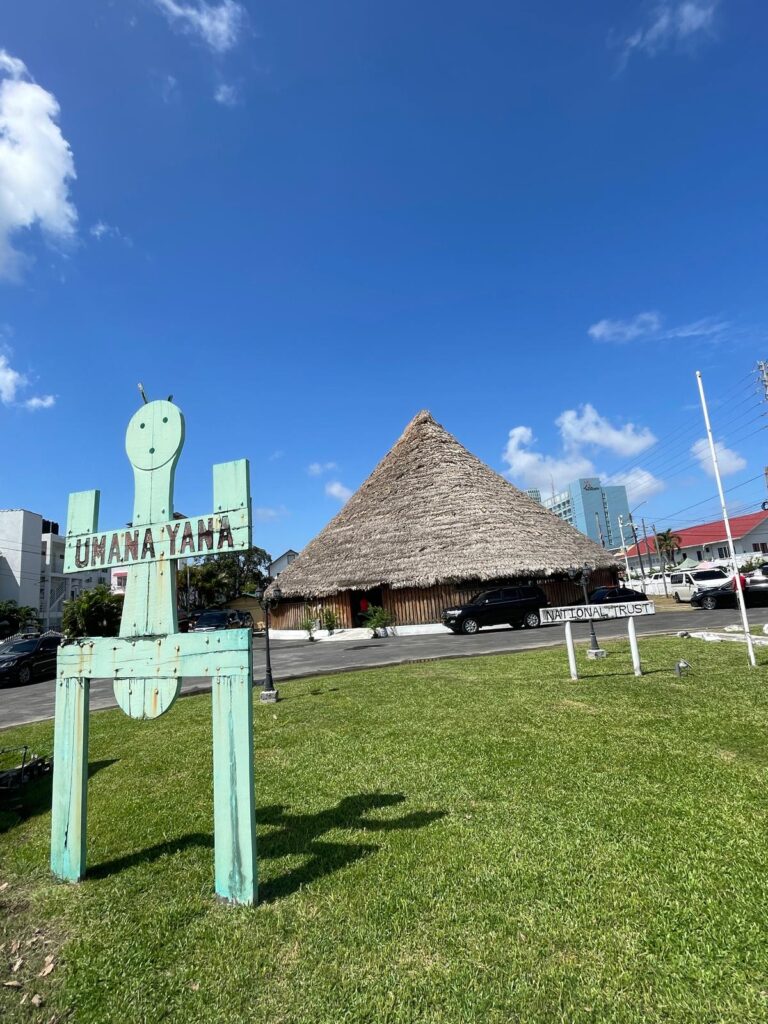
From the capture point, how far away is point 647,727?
564 centimetres

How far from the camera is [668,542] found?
7469cm

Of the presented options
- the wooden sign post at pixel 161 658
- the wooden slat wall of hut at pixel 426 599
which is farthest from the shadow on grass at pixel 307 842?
the wooden slat wall of hut at pixel 426 599

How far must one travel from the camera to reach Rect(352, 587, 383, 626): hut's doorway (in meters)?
29.4

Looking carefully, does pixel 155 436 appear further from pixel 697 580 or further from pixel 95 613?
pixel 697 580

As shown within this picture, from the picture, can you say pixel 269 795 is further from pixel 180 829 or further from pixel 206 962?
pixel 206 962

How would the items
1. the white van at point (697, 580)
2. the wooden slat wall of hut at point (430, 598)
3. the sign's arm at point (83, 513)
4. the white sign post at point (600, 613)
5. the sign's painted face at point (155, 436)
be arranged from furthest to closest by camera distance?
the white van at point (697, 580), the wooden slat wall of hut at point (430, 598), the white sign post at point (600, 613), the sign's arm at point (83, 513), the sign's painted face at point (155, 436)

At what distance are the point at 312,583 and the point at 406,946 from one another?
28.0 m

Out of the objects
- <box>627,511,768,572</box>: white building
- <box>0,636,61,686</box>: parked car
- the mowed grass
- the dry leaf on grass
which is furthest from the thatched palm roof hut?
<box>627,511,768,572</box>: white building

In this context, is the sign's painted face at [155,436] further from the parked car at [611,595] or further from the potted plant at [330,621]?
the parked car at [611,595]

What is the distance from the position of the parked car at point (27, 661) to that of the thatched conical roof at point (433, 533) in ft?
41.7

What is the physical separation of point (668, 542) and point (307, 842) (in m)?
82.3

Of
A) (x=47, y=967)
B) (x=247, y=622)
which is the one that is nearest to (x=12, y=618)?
(x=247, y=622)

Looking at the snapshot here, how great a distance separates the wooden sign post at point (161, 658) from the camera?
297 cm

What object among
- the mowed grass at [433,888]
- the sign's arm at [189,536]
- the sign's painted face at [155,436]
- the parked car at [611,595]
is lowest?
the mowed grass at [433,888]
